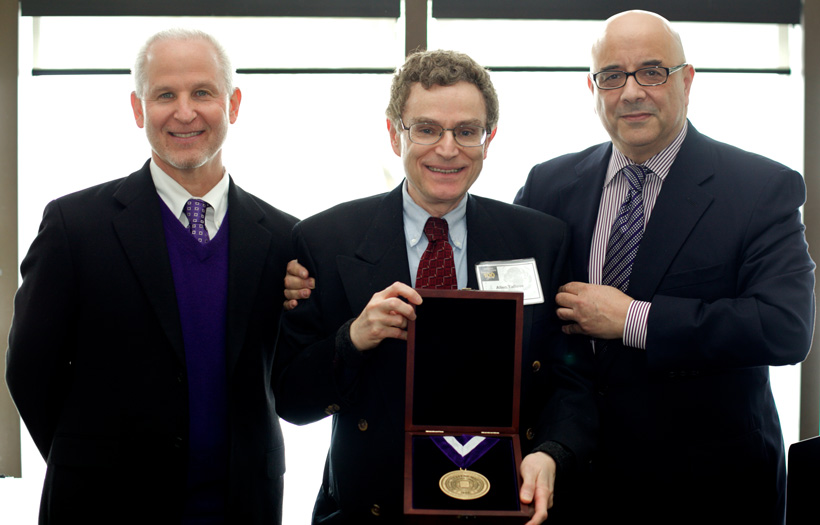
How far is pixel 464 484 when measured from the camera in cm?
152

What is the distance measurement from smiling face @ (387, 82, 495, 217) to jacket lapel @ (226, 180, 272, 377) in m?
0.57

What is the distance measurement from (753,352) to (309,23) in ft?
11.2

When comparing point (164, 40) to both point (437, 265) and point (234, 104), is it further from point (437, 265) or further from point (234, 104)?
point (437, 265)

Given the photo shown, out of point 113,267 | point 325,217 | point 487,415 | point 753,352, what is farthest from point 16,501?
point 753,352

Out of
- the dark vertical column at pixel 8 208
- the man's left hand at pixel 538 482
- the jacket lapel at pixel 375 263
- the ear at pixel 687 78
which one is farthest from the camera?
the dark vertical column at pixel 8 208

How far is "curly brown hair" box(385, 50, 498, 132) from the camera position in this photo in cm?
184

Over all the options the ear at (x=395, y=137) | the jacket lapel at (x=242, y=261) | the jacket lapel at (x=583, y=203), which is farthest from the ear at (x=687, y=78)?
the jacket lapel at (x=242, y=261)

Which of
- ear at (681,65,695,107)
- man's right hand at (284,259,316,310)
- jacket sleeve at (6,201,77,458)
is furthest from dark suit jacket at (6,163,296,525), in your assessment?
ear at (681,65,695,107)

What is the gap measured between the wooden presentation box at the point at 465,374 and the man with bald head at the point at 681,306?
35 centimetres

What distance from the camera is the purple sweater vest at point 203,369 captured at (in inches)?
77.8

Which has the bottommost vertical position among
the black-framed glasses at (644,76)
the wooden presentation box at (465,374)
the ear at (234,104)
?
the wooden presentation box at (465,374)

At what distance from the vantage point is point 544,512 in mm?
1457

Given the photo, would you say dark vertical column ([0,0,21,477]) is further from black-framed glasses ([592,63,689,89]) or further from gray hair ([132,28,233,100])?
black-framed glasses ([592,63,689,89])

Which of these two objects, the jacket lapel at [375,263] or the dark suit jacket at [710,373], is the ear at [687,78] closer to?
the dark suit jacket at [710,373]
